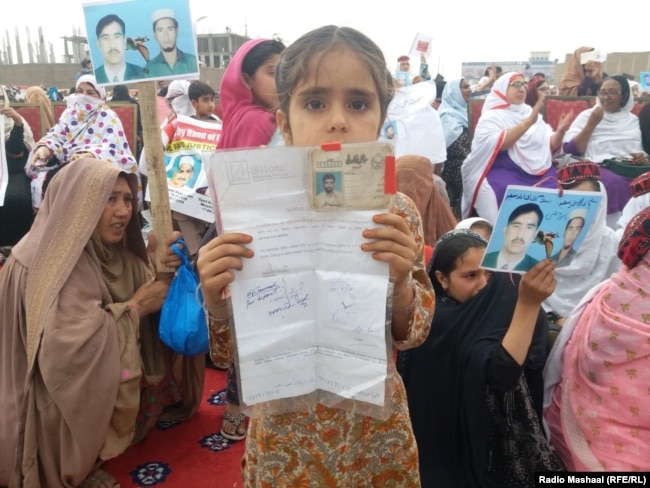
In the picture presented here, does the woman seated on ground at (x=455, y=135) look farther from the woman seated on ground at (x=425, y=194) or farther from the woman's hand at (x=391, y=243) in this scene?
the woman's hand at (x=391, y=243)

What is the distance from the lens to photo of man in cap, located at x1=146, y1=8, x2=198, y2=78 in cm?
199

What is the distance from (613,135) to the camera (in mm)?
5117

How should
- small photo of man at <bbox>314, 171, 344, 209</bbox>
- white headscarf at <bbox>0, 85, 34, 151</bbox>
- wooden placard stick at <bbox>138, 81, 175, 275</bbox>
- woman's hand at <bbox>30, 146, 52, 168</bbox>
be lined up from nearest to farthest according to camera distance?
small photo of man at <bbox>314, 171, 344, 209</bbox> → wooden placard stick at <bbox>138, 81, 175, 275</bbox> → woman's hand at <bbox>30, 146, 52, 168</bbox> → white headscarf at <bbox>0, 85, 34, 151</bbox>

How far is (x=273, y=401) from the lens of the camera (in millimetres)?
1074

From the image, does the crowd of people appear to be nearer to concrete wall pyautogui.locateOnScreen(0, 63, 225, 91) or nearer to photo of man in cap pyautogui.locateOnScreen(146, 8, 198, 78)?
photo of man in cap pyautogui.locateOnScreen(146, 8, 198, 78)

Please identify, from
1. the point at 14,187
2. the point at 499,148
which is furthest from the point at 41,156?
the point at 499,148

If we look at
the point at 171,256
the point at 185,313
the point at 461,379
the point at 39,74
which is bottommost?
the point at 461,379

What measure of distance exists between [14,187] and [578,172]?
15.3 ft

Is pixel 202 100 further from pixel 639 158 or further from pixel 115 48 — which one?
pixel 639 158

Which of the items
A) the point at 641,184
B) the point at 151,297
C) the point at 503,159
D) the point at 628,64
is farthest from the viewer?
the point at 628,64

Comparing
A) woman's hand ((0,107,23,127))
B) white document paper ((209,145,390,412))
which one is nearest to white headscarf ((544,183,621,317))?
white document paper ((209,145,390,412))

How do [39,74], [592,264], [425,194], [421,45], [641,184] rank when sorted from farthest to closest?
[39,74], [421,45], [592,264], [425,194], [641,184]

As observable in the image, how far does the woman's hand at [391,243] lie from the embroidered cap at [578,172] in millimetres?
1380

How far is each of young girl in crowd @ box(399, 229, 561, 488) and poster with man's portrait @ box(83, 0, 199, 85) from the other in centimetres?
126
